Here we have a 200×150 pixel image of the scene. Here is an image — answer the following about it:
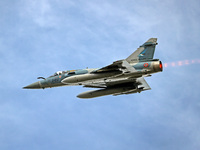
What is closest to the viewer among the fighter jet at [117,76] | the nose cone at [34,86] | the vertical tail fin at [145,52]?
the fighter jet at [117,76]

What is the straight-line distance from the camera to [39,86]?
3756 centimetres

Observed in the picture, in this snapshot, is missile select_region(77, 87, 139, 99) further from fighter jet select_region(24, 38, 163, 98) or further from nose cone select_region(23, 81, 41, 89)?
nose cone select_region(23, 81, 41, 89)

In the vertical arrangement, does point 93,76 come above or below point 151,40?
below

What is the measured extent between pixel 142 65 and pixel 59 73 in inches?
339

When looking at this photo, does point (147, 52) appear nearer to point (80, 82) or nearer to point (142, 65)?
point (142, 65)

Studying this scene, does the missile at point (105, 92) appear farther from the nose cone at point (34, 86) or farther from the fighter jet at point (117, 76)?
the nose cone at point (34, 86)

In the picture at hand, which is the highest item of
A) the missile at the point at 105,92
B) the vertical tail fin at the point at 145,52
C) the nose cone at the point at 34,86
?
the vertical tail fin at the point at 145,52

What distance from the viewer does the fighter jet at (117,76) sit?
112 feet

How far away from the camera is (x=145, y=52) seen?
36250mm

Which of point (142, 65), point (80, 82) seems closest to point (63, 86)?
point (80, 82)

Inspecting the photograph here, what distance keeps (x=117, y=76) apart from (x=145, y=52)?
4069mm

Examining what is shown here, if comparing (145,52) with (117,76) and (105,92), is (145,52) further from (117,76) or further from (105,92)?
(105,92)

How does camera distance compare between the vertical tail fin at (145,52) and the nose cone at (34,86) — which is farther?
the nose cone at (34,86)

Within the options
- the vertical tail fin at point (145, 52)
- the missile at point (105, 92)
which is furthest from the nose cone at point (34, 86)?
the vertical tail fin at point (145, 52)
